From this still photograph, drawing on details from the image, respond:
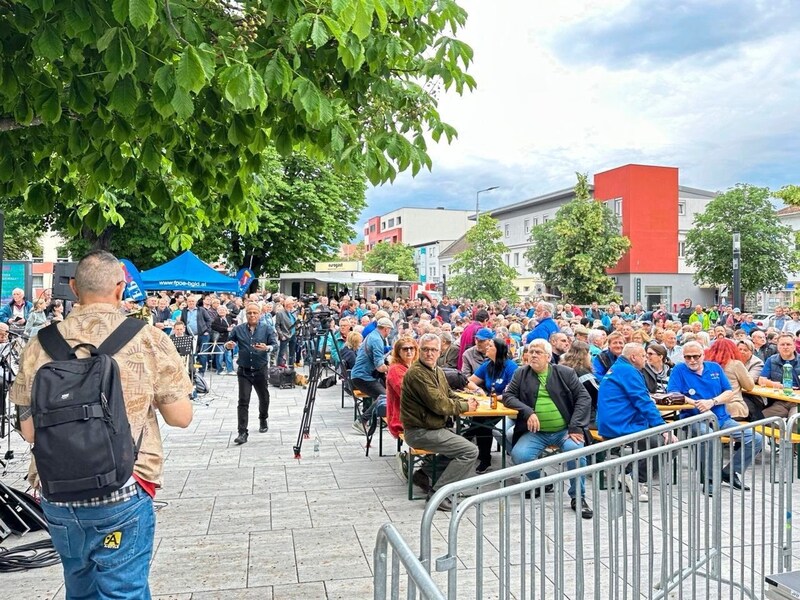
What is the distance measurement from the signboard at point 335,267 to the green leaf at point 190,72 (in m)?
34.0

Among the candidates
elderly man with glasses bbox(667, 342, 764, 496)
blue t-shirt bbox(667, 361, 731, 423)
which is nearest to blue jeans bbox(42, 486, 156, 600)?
elderly man with glasses bbox(667, 342, 764, 496)

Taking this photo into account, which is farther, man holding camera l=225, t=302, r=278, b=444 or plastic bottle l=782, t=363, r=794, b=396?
man holding camera l=225, t=302, r=278, b=444

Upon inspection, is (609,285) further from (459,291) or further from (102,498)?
(102,498)

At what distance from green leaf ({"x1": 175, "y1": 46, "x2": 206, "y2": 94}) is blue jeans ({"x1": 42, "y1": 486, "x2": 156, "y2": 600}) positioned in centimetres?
184

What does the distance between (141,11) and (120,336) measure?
4.61 feet

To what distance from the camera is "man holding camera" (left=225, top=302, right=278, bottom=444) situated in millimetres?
8789

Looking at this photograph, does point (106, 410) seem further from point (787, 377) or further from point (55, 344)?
point (787, 377)

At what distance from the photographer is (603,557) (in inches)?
179

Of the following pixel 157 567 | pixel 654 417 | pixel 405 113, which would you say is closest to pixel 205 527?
pixel 157 567

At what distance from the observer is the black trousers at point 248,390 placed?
8773 mm

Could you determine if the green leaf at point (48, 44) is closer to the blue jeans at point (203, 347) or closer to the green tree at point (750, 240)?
the blue jeans at point (203, 347)

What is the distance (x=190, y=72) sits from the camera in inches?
120

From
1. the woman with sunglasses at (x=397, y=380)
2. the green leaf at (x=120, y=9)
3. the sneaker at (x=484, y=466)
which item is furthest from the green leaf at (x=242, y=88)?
the sneaker at (x=484, y=466)

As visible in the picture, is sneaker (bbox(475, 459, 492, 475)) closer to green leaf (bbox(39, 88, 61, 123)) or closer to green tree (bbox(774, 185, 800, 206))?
green leaf (bbox(39, 88, 61, 123))
